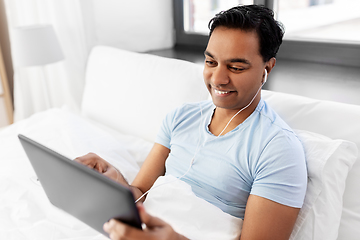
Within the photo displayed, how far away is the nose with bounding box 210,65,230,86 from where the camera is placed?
94 cm

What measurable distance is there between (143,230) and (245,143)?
0.44m

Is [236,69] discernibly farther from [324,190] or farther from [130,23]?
[130,23]

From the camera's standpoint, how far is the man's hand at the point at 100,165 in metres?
1.17

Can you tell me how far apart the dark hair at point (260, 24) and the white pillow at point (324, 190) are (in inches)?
12.4

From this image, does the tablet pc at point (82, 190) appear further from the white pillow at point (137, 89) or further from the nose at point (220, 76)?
the white pillow at point (137, 89)

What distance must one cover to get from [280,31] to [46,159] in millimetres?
729

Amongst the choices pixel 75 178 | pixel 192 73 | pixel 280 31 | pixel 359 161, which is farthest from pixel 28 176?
pixel 359 161

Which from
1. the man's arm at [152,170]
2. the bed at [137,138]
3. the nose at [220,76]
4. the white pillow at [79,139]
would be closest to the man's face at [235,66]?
the nose at [220,76]

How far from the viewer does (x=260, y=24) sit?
0.91 meters

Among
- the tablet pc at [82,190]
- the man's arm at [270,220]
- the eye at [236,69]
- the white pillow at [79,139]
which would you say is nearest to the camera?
the tablet pc at [82,190]

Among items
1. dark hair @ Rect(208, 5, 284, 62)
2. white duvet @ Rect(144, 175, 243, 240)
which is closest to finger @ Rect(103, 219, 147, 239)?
Answer: white duvet @ Rect(144, 175, 243, 240)

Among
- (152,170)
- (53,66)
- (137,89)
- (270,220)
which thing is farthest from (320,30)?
(53,66)

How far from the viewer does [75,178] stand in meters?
0.72

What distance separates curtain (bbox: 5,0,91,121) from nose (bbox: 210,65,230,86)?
164cm
